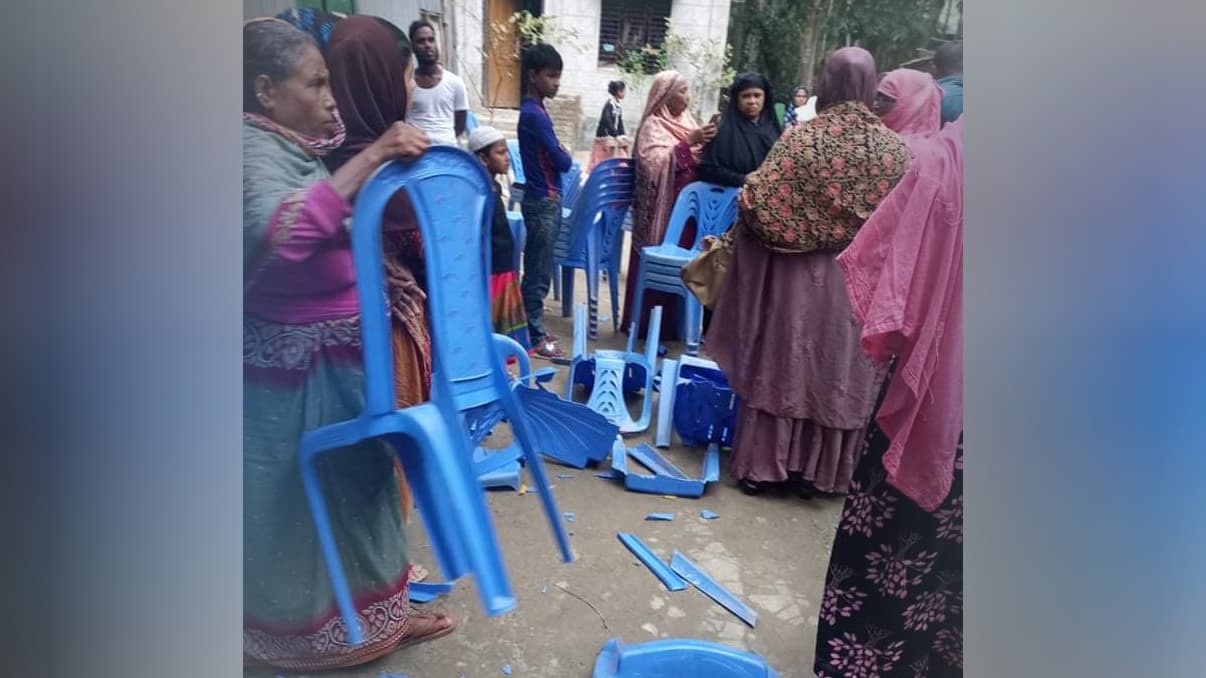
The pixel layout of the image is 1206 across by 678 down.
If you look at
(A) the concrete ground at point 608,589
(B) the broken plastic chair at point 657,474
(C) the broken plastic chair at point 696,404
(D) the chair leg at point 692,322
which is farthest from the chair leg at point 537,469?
(D) the chair leg at point 692,322

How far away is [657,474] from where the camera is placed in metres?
1.59

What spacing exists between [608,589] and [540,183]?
30.3 inches

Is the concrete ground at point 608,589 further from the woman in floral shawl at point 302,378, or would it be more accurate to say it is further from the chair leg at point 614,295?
the chair leg at point 614,295

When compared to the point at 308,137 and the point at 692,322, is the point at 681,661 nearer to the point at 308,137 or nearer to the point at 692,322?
the point at 692,322

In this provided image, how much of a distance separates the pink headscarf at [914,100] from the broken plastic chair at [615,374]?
702 mm

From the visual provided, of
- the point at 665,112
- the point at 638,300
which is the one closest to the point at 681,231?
the point at 638,300

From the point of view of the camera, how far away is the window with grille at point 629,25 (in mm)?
1231

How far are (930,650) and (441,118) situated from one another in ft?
4.18

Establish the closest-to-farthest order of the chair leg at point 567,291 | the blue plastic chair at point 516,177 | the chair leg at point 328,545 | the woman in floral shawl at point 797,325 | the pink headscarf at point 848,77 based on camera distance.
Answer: the chair leg at point 328,545 → the pink headscarf at point 848,77 → the blue plastic chair at point 516,177 → the woman in floral shawl at point 797,325 → the chair leg at point 567,291

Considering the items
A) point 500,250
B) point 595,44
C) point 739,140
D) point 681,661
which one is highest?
point 595,44

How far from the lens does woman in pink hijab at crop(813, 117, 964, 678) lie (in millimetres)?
1179
